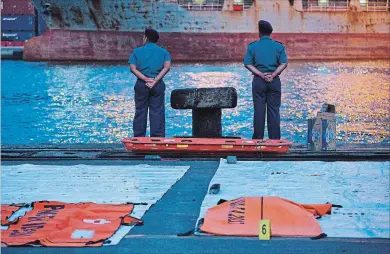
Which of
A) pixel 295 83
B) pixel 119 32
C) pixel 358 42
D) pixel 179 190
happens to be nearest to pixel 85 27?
pixel 119 32

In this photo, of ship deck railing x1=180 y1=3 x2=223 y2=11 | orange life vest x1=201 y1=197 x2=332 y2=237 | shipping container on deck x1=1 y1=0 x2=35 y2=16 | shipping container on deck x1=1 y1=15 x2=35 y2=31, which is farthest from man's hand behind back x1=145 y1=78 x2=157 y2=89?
shipping container on deck x1=1 y1=0 x2=35 y2=16

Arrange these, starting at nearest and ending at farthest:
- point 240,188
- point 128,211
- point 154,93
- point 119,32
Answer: point 128,211, point 240,188, point 154,93, point 119,32

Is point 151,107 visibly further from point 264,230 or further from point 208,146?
point 264,230

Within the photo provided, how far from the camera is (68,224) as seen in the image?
5.46 m

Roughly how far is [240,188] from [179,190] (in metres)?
0.51

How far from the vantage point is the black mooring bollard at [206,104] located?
9930 mm

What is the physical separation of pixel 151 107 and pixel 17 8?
75.7 metres

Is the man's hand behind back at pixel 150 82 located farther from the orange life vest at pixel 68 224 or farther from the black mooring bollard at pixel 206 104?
the orange life vest at pixel 68 224

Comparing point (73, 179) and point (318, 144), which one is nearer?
point (73, 179)

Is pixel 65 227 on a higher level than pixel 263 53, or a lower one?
lower

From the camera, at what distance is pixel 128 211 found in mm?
5910

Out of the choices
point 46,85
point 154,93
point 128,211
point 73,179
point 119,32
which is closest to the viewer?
point 128,211

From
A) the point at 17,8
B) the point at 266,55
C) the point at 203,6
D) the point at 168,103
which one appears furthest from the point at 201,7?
the point at 266,55

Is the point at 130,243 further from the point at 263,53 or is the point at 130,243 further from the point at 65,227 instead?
the point at 263,53
